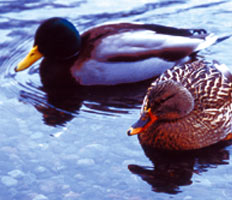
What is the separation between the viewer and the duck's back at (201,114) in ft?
16.9

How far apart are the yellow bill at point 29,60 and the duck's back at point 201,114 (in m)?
1.88

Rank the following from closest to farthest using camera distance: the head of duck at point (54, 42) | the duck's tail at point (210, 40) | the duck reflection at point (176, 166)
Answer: the duck reflection at point (176, 166) → the head of duck at point (54, 42) → the duck's tail at point (210, 40)

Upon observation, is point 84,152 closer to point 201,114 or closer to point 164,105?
point 164,105

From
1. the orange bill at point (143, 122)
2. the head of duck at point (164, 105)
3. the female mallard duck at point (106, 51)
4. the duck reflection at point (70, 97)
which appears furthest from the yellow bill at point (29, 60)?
the orange bill at point (143, 122)

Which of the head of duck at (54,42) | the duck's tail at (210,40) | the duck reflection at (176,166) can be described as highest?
the head of duck at (54,42)

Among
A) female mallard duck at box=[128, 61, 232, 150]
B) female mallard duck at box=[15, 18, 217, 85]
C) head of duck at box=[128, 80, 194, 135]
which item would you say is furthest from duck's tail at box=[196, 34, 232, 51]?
head of duck at box=[128, 80, 194, 135]

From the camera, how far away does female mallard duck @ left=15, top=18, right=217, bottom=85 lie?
6.54 meters

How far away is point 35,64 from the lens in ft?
23.7

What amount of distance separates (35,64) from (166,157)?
2.81m

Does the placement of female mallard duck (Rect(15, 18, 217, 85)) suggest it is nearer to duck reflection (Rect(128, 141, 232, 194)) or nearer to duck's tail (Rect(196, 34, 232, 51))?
duck's tail (Rect(196, 34, 232, 51))

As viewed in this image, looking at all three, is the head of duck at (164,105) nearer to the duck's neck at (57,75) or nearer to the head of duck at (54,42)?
the duck's neck at (57,75)

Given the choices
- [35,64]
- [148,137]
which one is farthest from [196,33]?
[148,137]

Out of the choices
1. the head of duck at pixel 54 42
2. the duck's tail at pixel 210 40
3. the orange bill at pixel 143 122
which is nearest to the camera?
the orange bill at pixel 143 122

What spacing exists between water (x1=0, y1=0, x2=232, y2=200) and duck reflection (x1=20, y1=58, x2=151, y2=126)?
0.04ft
